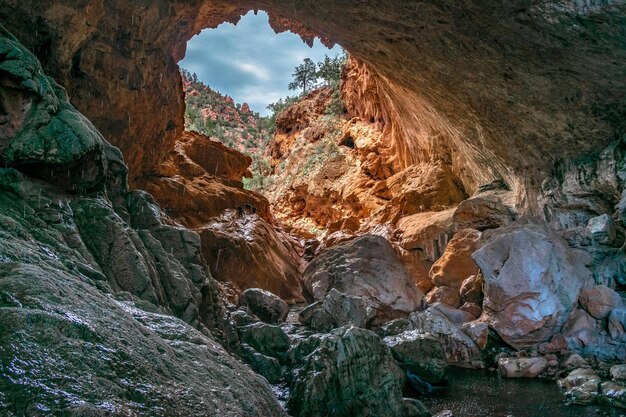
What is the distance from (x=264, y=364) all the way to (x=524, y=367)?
528cm

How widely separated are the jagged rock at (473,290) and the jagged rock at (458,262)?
708 mm

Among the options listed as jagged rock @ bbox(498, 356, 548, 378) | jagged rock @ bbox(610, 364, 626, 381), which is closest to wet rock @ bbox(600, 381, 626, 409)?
jagged rock @ bbox(610, 364, 626, 381)

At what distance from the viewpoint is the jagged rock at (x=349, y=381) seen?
6422 mm

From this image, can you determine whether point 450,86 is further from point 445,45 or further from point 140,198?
point 140,198

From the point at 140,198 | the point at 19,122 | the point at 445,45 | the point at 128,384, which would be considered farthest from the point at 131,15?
the point at 128,384

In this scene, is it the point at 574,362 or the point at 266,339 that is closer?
the point at 574,362

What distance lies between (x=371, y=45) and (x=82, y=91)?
842 cm

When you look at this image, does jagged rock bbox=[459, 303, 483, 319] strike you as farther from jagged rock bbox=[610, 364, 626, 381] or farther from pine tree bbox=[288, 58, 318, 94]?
pine tree bbox=[288, 58, 318, 94]

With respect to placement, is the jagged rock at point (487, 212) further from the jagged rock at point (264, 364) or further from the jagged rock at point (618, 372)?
the jagged rock at point (264, 364)

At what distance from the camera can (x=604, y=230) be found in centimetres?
1092

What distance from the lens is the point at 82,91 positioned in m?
12.0

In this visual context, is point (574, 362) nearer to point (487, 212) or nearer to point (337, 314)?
point (337, 314)

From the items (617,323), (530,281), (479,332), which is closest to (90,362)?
(479,332)

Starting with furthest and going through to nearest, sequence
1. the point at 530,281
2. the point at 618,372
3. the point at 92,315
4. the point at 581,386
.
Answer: the point at 530,281, the point at 618,372, the point at 581,386, the point at 92,315
